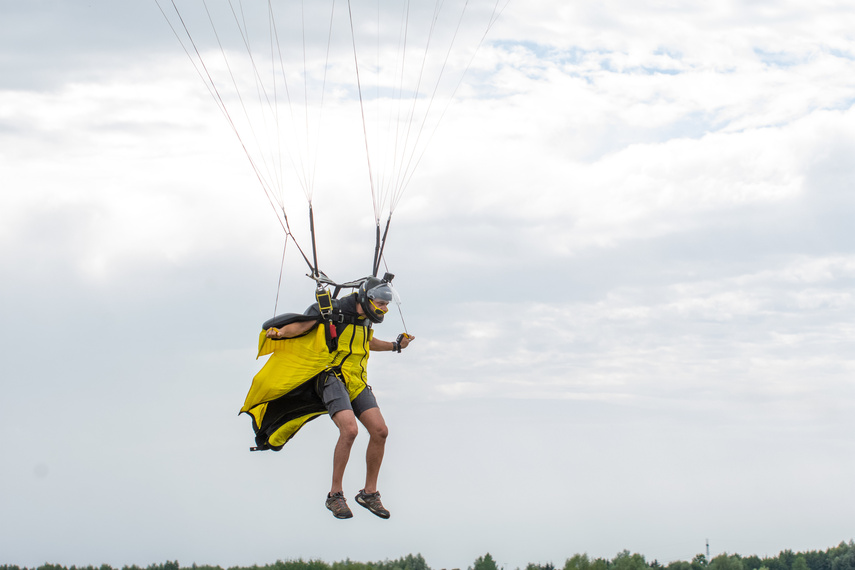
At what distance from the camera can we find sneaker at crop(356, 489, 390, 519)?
1034 centimetres

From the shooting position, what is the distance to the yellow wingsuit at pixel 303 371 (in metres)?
10.5

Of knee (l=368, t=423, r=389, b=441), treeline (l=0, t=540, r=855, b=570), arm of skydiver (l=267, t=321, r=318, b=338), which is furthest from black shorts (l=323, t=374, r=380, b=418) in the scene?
treeline (l=0, t=540, r=855, b=570)

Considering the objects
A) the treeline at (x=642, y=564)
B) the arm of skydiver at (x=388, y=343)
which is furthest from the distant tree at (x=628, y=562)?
the arm of skydiver at (x=388, y=343)

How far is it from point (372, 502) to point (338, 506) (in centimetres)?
47

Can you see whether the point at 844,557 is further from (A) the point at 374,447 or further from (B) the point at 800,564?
(A) the point at 374,447

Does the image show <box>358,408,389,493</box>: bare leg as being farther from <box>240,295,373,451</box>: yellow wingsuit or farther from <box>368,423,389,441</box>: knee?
<box>240,295,373,451</box>: yellow wingsuit

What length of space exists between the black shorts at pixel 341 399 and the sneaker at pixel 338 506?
2.71 feet

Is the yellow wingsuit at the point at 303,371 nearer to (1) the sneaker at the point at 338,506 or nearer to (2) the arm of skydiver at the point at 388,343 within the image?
(2) the arm of skydiver at the point at 388,343

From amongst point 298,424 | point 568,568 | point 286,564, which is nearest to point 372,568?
point 286,564

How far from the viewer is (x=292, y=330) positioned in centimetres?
1033

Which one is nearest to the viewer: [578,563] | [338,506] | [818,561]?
[338,506]

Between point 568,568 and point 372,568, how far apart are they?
2113cm

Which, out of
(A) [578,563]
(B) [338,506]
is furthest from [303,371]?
(A) [578,563]

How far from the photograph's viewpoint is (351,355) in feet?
34.8
